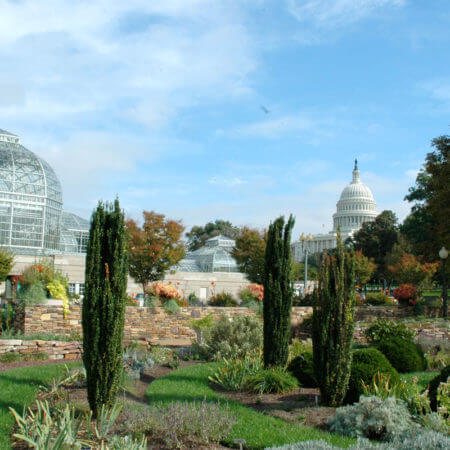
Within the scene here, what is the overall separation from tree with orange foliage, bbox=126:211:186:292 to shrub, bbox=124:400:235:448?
2136 cm

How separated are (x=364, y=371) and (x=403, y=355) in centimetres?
331

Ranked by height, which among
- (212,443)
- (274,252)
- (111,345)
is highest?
(274,252)

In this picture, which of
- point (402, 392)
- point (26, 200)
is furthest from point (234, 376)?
point (26, 200)

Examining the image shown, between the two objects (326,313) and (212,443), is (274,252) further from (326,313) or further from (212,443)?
(212,443)

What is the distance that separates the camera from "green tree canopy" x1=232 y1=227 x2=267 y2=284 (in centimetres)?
2958

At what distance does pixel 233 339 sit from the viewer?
11.2m

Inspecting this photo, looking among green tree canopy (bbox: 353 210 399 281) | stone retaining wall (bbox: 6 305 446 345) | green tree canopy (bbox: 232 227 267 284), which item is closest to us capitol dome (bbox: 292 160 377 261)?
green tree canopy (bbox: 353 210 399 281)

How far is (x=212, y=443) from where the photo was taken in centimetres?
569

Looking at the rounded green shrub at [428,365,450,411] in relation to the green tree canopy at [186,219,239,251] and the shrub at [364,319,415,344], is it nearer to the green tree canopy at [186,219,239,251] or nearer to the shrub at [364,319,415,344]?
the shrub at [364,319,415,344]

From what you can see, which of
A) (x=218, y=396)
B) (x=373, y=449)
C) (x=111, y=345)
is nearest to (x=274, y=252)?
(x=218, y=396)

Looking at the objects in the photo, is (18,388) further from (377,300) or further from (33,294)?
(377,300)

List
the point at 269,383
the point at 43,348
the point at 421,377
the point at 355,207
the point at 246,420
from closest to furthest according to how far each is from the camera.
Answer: the point at 246,420
the point at 269,383
the point at 421,377
the point at 43,348
the point at 355,207

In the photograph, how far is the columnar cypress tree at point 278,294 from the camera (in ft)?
30.9

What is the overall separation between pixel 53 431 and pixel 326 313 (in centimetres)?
405
